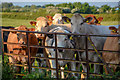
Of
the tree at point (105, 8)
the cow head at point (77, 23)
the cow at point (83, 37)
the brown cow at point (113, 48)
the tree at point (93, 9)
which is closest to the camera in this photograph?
the brown cow at point (113, 48)

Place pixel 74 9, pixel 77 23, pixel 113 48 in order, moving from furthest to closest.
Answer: pixel 74 9 → pixel 77 23 → pixel 113 48

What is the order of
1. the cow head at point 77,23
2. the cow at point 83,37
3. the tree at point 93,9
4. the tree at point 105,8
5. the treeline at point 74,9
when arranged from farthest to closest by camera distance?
the tree at point 93,9
the treeline at point 74,9
the tree at point 105,8
the cow head at point 77,23
the cow at point 83,37

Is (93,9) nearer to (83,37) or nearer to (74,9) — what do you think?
(74,9)

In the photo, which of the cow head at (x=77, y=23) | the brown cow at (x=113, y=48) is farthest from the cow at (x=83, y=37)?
the brown cow at (x=113, y=48)

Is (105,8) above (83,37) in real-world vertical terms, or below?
above

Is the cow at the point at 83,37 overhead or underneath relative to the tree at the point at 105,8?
underneath

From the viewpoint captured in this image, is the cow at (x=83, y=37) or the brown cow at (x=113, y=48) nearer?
the brown cow at (x=113, y=48)

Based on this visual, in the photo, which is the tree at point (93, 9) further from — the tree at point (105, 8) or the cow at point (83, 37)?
the cow at point (83, 37)

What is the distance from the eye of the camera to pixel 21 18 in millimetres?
41594

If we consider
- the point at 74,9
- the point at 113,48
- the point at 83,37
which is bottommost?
the point at 113,48

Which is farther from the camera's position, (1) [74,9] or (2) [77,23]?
(1) [74,9]

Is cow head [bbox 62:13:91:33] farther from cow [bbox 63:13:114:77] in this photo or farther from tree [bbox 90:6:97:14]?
tree [bbox 90:6:97:14]

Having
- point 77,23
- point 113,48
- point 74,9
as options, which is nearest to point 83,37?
point 77,23

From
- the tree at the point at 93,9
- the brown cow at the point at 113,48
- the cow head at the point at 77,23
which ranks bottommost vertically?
the brown cow at the point at 113,48
